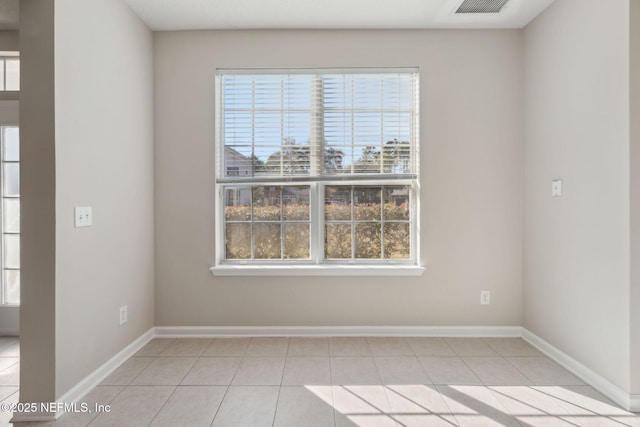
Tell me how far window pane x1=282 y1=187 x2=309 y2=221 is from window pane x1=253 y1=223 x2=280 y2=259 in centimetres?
15

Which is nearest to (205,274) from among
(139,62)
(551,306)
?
(139,62)

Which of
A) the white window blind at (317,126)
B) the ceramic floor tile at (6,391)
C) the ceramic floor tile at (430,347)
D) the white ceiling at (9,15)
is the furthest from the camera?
the white window blind at (317,126)

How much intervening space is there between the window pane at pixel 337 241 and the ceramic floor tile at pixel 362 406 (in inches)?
48.1

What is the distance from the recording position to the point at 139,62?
117 inches

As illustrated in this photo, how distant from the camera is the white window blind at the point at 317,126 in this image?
325cm

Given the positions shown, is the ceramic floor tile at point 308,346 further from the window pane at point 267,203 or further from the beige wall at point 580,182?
the beige wall at point 580,182

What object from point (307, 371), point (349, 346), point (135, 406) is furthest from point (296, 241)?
point (135, 406)

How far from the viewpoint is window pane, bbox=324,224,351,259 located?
331 cm

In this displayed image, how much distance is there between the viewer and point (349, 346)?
2984 millimetres

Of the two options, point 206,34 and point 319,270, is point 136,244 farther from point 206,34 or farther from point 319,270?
point 206,34

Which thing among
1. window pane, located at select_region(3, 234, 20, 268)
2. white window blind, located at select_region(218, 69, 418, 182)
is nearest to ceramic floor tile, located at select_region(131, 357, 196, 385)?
white window blind, located at select_region(218, 69, 418, 182)

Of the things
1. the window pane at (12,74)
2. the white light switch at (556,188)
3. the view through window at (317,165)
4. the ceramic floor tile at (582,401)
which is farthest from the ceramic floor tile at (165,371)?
the white light switch at (556,188)

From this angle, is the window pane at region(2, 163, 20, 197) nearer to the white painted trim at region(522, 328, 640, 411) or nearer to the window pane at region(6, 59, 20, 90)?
the window pane at region(6, 59, 20, 90)

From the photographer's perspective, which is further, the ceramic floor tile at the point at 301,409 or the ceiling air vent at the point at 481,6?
the ceiling air vent at the point at 481,6
